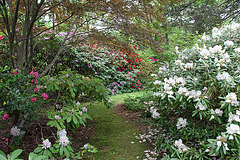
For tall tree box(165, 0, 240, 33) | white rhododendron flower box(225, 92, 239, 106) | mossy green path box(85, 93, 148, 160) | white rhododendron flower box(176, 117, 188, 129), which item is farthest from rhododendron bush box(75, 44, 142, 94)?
white rhododendron flower box(225, 92, 239, 106)

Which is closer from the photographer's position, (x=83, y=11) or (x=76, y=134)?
(x=83, y=11)

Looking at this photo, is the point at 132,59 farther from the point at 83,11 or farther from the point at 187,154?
the point at 187,154

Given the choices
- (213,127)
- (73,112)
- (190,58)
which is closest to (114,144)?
(73,112)

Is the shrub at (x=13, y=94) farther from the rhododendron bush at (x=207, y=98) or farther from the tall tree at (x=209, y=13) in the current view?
the tall tree at (x=209, y=13)

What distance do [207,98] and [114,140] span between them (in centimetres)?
148

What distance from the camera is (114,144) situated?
2467 mm

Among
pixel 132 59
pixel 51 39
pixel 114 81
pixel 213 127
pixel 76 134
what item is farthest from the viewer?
pixel 132 59

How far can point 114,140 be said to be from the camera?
2602 mm

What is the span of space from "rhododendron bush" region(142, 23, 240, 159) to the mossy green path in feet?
1.20

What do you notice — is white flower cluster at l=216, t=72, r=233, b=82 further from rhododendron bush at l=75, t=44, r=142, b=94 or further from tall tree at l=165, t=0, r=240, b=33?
rhododendron bush at l=75, t=44, r=142, b=94

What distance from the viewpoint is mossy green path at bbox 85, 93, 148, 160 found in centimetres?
217

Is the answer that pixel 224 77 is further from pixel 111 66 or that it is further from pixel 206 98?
pixel 111 66

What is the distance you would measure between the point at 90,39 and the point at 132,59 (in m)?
4.21

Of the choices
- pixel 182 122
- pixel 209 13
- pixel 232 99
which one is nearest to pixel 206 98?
pixel 232 99
